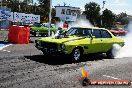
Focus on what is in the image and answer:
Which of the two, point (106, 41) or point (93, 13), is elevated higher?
point (93, 13)

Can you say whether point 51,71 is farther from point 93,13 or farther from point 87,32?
point 93,13

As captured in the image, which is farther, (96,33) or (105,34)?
(105,34)

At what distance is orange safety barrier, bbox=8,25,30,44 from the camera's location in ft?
62.2

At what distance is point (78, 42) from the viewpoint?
1263cm

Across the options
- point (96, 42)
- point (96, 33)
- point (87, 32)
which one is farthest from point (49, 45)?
point (96, 33)

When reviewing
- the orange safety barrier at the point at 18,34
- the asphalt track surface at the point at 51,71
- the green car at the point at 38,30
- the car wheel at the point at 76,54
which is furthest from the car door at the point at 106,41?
the green car at the point at 38,30

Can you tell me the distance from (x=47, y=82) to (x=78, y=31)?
5.19 metres

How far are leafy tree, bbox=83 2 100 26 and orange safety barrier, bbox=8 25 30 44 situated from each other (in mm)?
52056

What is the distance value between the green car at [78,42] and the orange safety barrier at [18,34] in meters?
6.11

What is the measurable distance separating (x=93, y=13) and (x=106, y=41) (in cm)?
5768

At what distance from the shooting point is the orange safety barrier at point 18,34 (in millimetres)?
18969

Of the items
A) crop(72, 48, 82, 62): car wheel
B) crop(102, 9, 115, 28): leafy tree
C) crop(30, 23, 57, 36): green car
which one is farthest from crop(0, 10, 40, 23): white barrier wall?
crop(102, 9, 115, 28): leafy tree

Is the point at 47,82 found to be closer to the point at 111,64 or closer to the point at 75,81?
the point at 75,81

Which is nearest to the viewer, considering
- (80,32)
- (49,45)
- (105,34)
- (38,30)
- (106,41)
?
(49,45)
